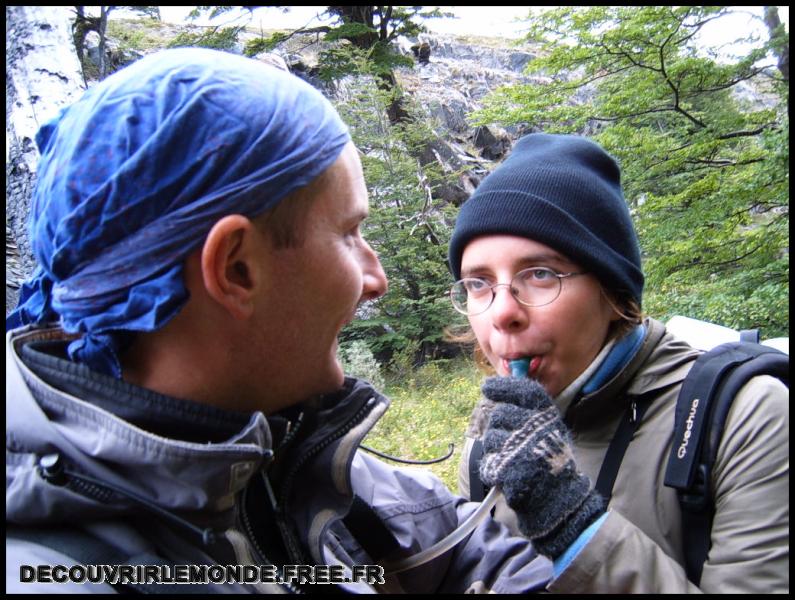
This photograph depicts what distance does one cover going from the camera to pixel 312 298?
141cm

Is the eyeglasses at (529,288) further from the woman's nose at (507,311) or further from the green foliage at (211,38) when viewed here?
the green foliage at (211,38)

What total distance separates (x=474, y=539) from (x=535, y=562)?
0.72 feet

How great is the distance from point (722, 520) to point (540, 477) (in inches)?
22.2

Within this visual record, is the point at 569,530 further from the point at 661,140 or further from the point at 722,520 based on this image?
the point at 661,140

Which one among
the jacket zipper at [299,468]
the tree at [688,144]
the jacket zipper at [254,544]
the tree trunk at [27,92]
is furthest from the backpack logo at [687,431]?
the tree at [688,144]

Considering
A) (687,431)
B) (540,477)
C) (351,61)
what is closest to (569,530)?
(540,477)

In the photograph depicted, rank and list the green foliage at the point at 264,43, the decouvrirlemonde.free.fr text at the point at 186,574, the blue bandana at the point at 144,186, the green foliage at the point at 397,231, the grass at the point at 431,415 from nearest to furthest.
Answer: the decouvrirlemonde.free.fr text at the point at 186,574 → the blue bandana at the point at 144,186 → the grass at the point at 431,415 → the green foliage at the point at 264,43 → the green foliage at the point at 397,231

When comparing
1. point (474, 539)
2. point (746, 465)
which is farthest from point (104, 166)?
point (746, 465)

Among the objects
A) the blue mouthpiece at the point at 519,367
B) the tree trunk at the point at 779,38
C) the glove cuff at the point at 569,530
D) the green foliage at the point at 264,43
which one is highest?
the tree trunk at the point at 779,38

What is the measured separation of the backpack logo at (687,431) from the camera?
1722mm

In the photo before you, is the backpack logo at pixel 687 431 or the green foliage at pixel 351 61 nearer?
the backpack logo at pixel 687 431

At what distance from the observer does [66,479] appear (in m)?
1.05

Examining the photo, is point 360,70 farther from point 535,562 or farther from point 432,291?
point 535,562

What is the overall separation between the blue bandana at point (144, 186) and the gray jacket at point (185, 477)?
144mm
